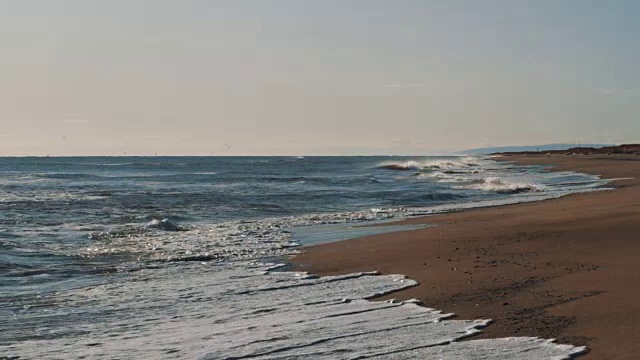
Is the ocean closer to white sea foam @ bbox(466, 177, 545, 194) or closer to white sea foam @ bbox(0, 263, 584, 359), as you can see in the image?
white sea foam @ bbox(0, 263, 584, 359)

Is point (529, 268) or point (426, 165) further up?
point (426, 165)

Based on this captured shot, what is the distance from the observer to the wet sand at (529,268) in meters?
7.54

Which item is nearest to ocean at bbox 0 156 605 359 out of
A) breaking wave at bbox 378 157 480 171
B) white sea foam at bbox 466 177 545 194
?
white sea foam at bbox 466 177 545 194

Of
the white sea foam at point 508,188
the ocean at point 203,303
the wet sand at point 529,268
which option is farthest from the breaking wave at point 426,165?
the wet sand at point 529,268

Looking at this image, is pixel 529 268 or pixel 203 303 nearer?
pixel 203 303

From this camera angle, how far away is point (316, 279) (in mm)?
11586

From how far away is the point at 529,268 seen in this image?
1125 cm

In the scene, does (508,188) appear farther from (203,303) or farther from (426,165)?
(426,165)

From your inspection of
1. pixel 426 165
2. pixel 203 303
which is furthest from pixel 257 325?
pixel 426 165

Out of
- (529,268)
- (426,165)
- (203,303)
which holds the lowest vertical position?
(203,303)

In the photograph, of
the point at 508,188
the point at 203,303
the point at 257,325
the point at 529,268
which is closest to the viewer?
the point at 257,325

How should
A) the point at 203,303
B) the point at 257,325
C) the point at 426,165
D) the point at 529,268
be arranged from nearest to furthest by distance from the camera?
the point at 257,325, the point at 203,303, the point at 529,268, the point at 426,165

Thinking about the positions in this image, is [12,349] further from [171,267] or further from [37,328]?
[171,267]

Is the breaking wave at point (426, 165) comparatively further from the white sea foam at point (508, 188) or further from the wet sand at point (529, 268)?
the wet sand at point (529, 268)
